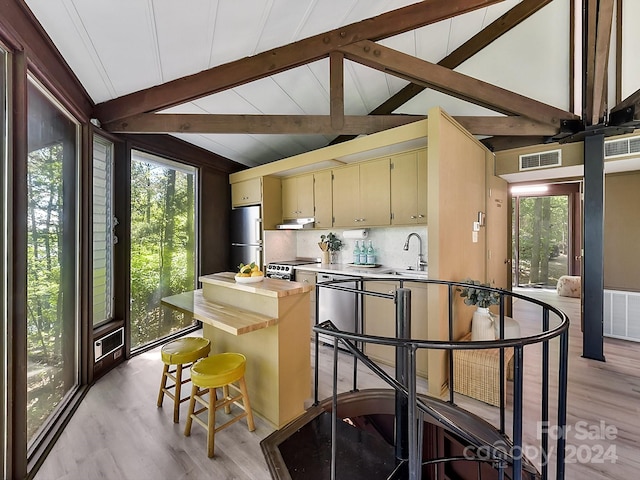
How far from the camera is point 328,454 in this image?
5.35 feet

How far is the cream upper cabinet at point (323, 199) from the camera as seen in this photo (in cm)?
387

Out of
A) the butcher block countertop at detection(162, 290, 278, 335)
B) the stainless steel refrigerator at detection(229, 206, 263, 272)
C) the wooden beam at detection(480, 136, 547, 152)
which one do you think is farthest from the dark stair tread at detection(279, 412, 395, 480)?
the wooden beam at detection(480, 136, 547, 152)

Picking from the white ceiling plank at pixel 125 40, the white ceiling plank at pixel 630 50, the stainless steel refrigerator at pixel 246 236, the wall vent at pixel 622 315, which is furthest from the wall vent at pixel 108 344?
the wall vent at pixel 622 315

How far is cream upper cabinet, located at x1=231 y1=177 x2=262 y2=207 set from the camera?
4.31 meters

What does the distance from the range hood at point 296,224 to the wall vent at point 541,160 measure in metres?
2.66

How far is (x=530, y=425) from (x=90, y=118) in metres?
4.37

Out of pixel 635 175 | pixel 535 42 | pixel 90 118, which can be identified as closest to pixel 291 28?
pixel 90 118

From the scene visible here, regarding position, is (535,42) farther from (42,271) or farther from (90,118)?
(42,271)

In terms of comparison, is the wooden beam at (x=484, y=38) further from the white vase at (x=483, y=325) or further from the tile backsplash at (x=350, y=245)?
the white vase at (x=483, y=325)

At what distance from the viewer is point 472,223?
306cm

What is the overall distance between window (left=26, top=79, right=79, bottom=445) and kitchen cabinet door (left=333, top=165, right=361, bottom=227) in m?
2.65

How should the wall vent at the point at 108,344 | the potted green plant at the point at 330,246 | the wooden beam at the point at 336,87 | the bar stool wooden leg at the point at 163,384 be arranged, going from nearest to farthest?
1. the bar stool wooden leg at the point at 163,384
2. the wooden beam at the point at 336,87
3. the wall vent at the point at 108,344
4. the potted green plant at the point at 330,246

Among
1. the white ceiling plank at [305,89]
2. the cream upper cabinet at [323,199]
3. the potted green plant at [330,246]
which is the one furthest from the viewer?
the potted green plant at [330,246]

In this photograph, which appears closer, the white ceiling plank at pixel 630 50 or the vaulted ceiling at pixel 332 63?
the vaulted ceiling at pixel 332 63
